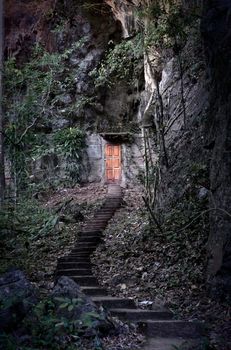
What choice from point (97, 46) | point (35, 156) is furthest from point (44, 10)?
point (35, 156)

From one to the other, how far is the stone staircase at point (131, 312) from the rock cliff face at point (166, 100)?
103cm

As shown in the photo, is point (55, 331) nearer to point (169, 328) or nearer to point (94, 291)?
point (169, 328)

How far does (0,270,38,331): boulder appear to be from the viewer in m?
4.91

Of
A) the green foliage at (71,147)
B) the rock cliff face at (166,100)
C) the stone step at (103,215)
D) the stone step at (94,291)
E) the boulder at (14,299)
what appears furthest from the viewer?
the green foliage at (71,147)

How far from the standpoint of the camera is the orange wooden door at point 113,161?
2138 centimetres

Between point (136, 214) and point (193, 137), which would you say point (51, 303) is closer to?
point (193, 137)

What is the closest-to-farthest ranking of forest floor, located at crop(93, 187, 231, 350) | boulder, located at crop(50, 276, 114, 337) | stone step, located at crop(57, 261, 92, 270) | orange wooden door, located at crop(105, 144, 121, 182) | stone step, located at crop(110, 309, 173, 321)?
1. boulder, located at crop(50, 276, 114, 337)
2. forest floor, located at crop(93, 187, 231, 350)
3. stone step, located at crop(110, 309, 173, 321)
4. stone step, located at crop(57, 261, 92, 270)
5. orange wooden door, located at crop(105, 144, 121, 182)

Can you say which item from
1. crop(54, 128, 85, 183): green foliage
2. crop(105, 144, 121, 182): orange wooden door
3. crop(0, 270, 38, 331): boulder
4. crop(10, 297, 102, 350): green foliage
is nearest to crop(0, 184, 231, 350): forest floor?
crop(10, 297, 102, 350): green foliage

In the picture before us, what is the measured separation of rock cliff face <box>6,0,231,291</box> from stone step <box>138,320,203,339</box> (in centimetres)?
97

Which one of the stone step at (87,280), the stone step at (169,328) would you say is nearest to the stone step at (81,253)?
the stone step at (87,280)

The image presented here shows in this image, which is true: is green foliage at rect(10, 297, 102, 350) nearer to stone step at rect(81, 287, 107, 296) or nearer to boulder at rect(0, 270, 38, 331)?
boulder at rect(0, 270, 38, 331)

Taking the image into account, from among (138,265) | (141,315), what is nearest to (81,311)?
(141,315)

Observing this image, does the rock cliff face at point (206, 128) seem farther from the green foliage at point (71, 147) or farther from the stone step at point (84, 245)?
the green foliage at point (71, 147)

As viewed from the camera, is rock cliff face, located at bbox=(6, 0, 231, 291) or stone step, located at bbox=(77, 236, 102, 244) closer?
rock cliff face, located at bbox=(6, 0, 231, 291)
